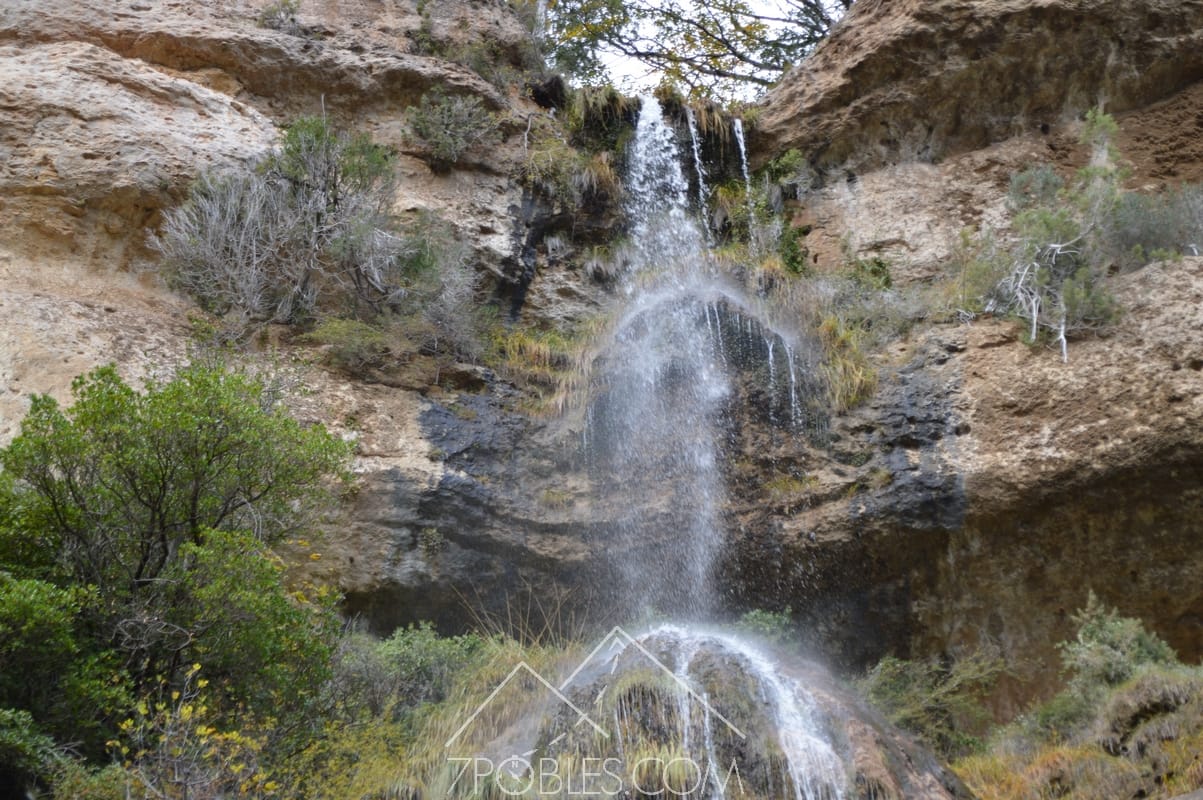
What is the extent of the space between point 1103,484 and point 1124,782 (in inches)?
105

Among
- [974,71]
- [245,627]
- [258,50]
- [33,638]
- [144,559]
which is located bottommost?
[245,627]

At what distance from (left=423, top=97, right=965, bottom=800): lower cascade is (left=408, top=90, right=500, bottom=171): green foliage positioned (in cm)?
221

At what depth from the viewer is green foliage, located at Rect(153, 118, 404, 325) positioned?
10383 millimetres

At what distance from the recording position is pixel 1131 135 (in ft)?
40.4

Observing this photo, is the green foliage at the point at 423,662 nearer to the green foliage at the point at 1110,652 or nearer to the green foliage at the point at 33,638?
the green foliage at the point at 33,638

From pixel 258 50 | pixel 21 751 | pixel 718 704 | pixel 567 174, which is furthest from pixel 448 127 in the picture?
pixel 21 751

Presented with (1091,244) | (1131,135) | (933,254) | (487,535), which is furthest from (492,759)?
(1131,135)

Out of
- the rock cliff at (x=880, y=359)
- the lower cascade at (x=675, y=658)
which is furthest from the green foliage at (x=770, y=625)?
the rock cliff at (x=880, y=359)

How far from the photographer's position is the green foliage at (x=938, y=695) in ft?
27.1

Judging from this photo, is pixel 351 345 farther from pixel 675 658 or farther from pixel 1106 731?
pixel 1106 731

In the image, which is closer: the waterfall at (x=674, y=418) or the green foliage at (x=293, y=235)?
the waterfall at (x=674, y=418)

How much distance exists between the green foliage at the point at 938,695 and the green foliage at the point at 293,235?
20.4 ft

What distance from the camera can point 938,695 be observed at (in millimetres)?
8453

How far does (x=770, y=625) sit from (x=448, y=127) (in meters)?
7.23
